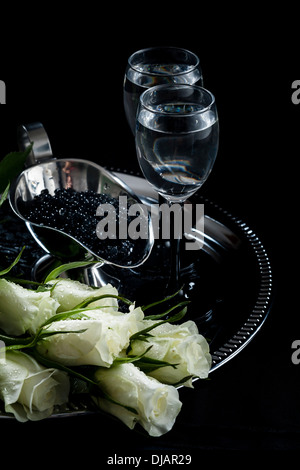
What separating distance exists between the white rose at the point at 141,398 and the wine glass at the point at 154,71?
39 centimetres

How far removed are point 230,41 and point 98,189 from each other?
16.1 inches

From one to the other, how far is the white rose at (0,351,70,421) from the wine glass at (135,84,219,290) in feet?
0.76

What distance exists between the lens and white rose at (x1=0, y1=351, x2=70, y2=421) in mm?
624

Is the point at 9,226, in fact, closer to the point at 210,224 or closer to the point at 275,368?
the point at 210,224

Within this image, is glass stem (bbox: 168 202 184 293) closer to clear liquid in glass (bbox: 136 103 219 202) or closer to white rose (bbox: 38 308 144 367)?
clear liquid in glass (bbox: 136 103 219 202)

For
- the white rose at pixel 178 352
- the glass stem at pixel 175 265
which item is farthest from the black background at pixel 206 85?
the white rose at pixel 178 352

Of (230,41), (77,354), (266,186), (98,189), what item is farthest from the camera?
(230,41)

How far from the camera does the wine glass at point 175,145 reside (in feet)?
2.50

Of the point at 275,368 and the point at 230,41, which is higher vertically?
the point at 230,41

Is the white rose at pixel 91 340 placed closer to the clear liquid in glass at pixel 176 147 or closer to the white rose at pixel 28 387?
the white rose at pixel 28 387

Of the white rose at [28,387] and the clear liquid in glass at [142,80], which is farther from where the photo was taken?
the clear liquid in glass at [142,80]

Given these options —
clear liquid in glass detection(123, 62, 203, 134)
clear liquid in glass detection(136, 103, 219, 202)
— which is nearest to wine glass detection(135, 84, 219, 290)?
clear liquid in glass detection(136, 103, 219, 202)

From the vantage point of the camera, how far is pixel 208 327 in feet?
2.69
